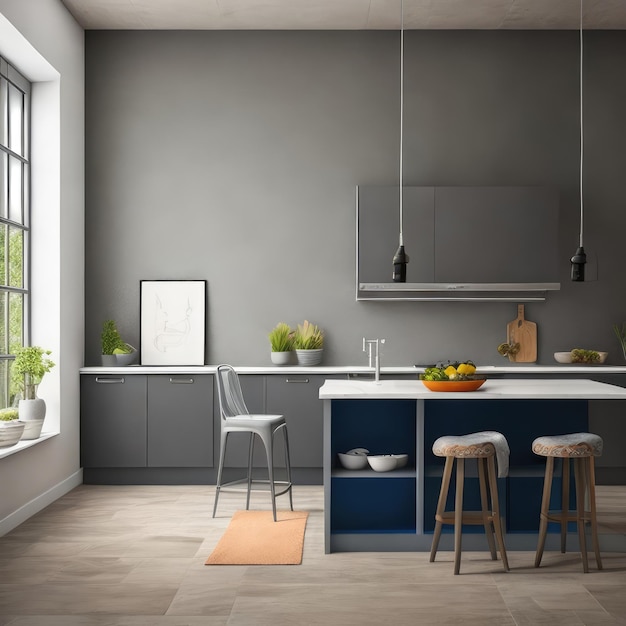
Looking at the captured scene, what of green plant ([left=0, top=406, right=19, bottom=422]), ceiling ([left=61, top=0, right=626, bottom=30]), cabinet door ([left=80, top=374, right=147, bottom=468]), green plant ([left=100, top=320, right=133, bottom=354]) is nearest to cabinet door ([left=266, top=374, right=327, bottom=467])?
cabinet door ([left=80, top=374, right=147, bottom=468])

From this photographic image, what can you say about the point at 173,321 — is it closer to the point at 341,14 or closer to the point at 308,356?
the point at 308,356

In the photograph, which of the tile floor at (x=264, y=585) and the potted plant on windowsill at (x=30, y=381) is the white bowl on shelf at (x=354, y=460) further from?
the potted plant on windowsill at (x=30, y=381)

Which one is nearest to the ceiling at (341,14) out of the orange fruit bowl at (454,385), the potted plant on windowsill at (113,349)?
the potted plant on windowsill at (113,349)

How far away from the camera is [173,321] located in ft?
20.0

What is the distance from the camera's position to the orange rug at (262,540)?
3863mm

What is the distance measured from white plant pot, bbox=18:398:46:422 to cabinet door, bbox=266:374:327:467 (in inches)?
64.4

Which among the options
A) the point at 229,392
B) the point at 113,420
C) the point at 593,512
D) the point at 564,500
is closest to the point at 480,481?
the point at 564,500

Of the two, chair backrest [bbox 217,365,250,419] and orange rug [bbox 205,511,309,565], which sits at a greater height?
chair backrest [bbox 217,365,250,419]

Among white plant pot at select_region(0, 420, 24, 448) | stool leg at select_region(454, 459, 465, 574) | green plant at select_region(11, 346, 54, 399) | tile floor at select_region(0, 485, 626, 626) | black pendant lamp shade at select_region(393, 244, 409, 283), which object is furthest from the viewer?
green plant at select_region(11, 346, 54, 399)

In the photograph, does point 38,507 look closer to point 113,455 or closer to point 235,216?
point 113,455

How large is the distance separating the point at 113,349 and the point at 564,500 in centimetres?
358

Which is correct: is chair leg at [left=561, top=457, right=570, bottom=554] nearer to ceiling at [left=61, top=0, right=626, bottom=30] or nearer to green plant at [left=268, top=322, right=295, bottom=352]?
green plant at [left=268, top=322, right=295, bottom=352]

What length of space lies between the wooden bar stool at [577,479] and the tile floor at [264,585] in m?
0.13

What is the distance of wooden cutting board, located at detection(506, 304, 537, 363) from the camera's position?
20.0 ft
